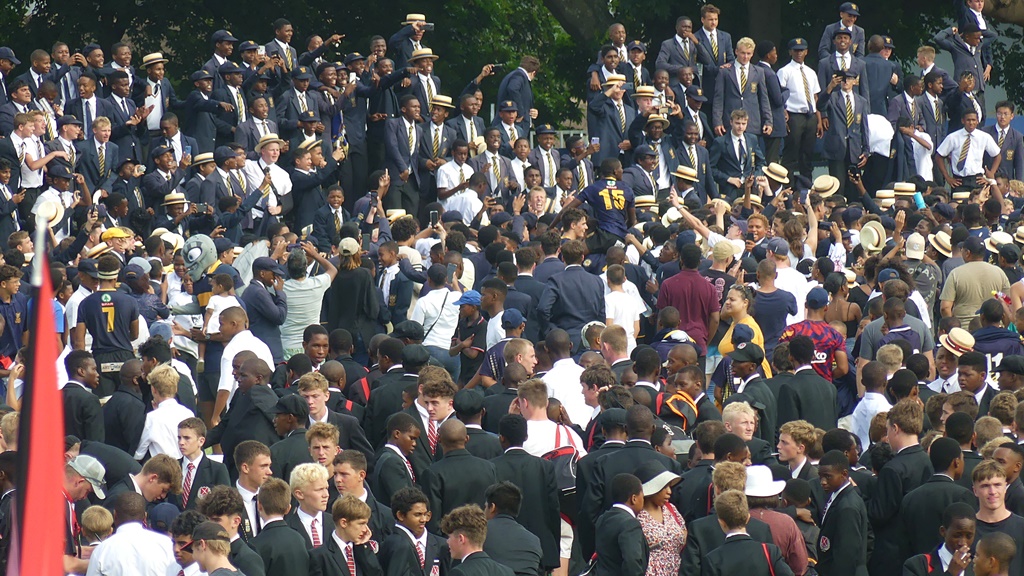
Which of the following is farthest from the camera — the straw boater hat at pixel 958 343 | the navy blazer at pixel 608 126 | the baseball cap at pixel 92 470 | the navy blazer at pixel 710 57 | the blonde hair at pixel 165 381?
the navy blazer at pixel 710 57

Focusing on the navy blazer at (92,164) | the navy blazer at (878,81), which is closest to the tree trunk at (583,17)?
the navy blazer at (878,81)

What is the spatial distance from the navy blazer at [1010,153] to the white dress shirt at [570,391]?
1300 centimetres

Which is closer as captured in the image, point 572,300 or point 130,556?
point 130,556

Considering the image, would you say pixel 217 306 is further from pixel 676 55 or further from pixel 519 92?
pixel 676 55

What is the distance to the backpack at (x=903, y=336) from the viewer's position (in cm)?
1214

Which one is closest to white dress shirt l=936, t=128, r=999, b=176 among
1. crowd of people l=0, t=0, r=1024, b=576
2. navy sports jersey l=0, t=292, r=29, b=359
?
crowd of people l=0, t=0, r=1024, b=576

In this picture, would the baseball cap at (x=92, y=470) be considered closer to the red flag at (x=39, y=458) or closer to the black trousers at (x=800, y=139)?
the red flag at (x=39, y=458)

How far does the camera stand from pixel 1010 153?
22188 mm

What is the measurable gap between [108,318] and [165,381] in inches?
113

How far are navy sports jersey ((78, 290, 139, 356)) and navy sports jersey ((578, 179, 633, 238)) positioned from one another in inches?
210

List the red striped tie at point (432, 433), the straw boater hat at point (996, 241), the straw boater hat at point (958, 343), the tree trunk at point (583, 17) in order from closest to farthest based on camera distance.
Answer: the red striped tie at point (432, 433) < the straw boater hat at point (958, 343) < the straw boater hat at point (996, 241) < the tree trunk at point (583, 17)

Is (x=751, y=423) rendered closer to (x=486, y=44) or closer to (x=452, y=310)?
(x=452, y=310)

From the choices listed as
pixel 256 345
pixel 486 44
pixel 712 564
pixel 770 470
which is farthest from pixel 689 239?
pixel 486 44

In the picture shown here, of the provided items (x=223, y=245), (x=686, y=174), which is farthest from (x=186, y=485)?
(x=686, y=174)
